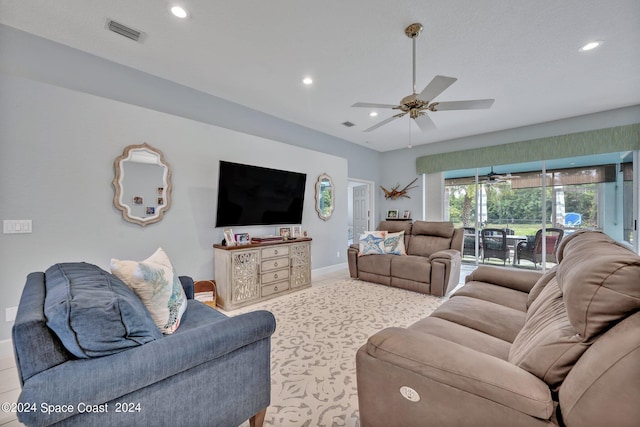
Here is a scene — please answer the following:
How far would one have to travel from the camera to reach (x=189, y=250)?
3.27 metres

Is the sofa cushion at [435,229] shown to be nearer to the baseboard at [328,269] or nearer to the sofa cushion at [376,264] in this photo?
the sofa cushion at [376,264]

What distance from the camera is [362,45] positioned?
249 centimetres

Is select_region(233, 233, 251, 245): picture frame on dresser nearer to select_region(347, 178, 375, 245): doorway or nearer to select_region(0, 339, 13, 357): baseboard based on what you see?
select_region(0, 339, 13, 357): baseboard

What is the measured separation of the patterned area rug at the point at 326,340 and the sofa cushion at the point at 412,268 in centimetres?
24

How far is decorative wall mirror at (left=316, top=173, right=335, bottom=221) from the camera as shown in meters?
4.88

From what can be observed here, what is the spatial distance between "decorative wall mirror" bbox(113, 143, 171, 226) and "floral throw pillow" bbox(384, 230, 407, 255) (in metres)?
3.33

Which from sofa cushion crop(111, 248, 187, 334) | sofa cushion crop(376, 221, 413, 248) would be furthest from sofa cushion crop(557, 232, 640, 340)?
sofa cushion crop(376, 221, 413, 248)

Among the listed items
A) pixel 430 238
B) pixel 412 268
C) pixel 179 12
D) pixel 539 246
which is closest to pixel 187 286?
pixel 179 12

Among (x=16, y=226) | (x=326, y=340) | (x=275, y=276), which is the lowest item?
(x=326, y=340)

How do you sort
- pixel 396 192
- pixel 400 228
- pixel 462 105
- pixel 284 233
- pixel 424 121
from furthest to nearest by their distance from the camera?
1. pixel 396 192
2. pixel 400 228
3. pixel 284 233
4. pixel 424 121
5. pixel 462 105

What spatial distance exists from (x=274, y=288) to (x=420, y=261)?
219 cm

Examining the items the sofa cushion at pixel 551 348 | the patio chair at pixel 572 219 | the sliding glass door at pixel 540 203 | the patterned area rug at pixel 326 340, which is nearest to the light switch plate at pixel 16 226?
the patterned area rug at pixel 326 340

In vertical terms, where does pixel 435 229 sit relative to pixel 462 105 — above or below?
below

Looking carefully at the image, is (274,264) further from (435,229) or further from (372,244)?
(435,229)
